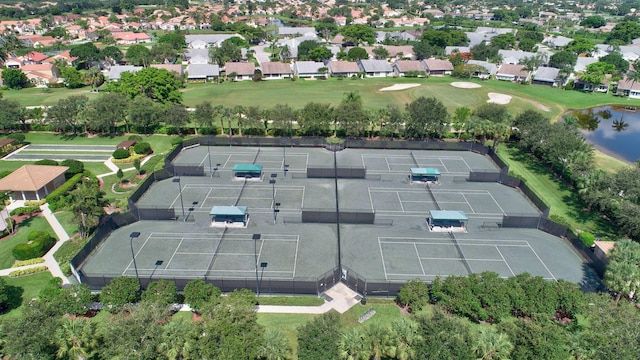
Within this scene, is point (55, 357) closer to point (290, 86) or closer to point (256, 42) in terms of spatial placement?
point (290, 86)

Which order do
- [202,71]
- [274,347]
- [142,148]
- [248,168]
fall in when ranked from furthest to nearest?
[202,71] → [142,148] → [248,168] → [274,347]

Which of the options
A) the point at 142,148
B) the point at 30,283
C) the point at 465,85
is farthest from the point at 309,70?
the point at 30,283

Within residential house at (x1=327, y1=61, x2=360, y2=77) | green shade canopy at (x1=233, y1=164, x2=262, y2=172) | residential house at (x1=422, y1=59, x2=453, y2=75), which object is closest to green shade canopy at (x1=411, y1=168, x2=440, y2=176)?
green shade canopy at (x1=233, y1=164, x2=262, y2=172)

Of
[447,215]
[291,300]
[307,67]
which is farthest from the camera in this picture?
[307,67]

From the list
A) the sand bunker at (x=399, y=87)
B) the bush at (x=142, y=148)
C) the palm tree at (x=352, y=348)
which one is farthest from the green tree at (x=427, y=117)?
the palm tree at (x=352, y=348)

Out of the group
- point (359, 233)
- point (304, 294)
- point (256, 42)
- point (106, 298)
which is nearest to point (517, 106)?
point (359, 233)

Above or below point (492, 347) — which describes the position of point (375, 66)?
above

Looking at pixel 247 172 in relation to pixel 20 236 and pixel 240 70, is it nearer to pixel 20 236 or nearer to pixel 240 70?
pixel 20 236

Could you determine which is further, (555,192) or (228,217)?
(555,192)
